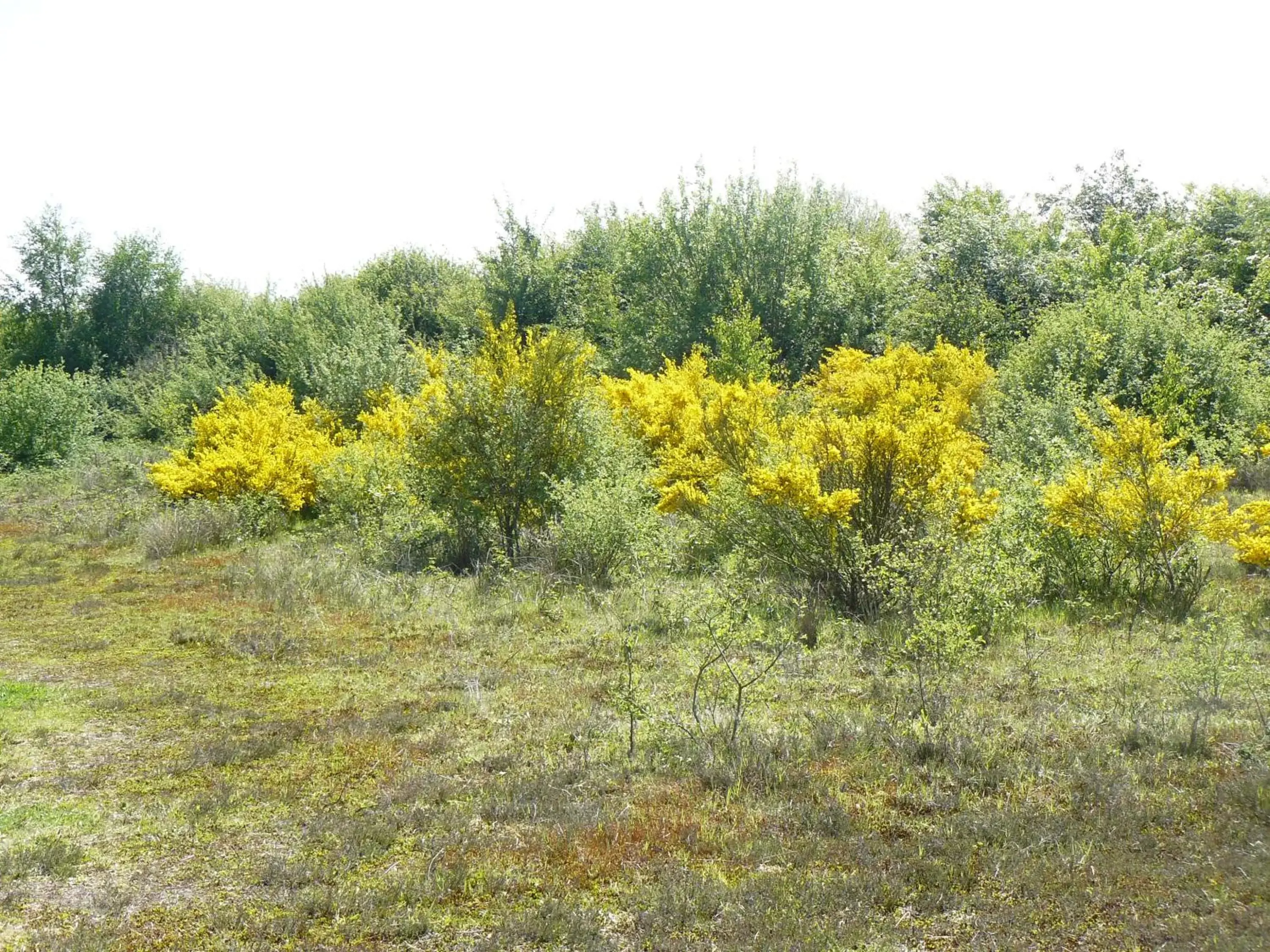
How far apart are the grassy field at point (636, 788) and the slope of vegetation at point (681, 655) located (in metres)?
0.03

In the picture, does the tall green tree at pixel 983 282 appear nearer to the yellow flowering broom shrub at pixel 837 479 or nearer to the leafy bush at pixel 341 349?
the yellow flowering broom shrub at pixel 837 479

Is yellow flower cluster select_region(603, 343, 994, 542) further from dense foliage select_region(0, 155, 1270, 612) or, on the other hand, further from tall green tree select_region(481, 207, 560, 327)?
tall green tree select_region(481, 207, 560, 327)

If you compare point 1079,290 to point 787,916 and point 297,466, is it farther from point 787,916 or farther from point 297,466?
point 787,916

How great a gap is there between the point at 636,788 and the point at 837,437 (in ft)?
19.0

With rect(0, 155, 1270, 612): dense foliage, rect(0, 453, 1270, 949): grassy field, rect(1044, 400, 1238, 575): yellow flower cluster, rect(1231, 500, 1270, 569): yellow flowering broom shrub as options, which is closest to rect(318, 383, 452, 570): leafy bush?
rect(0, 155, 1270, 612): dense foliage

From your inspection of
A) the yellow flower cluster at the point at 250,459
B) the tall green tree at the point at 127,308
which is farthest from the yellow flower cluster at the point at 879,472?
the tall green tree at the point at 127,308

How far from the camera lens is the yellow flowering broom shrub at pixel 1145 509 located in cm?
998

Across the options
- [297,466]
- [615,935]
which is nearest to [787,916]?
[615,935]

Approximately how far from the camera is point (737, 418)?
14305 millimetres

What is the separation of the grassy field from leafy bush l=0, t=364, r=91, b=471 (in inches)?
860

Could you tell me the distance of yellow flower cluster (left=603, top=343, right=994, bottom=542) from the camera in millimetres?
10391

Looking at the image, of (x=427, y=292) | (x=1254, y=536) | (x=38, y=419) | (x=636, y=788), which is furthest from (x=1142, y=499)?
(x=427, y=292)

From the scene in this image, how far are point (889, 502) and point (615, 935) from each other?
7130mm

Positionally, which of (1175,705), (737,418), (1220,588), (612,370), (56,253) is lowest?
(1175,705)
